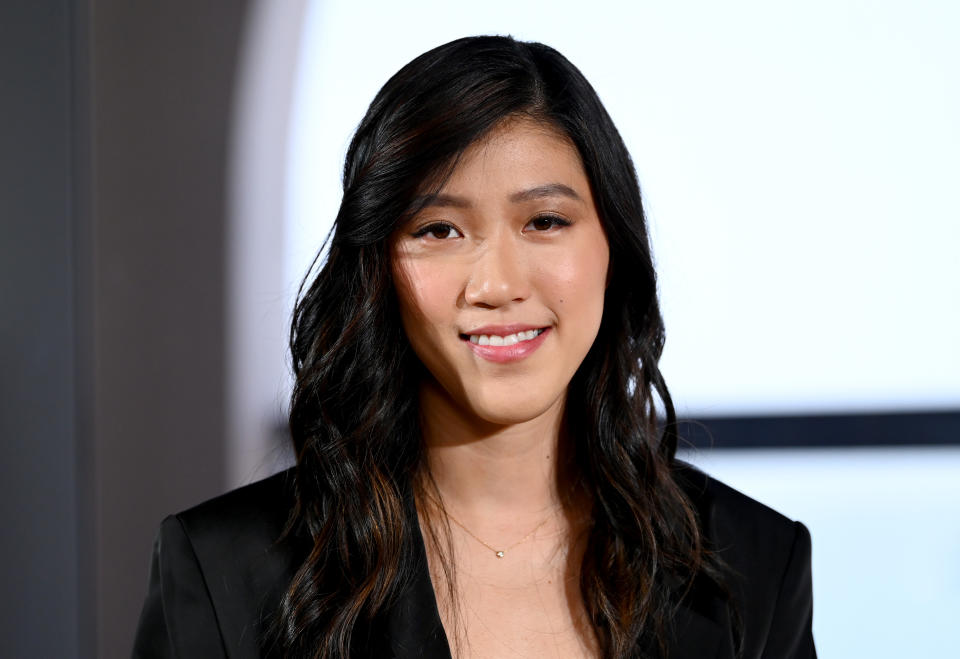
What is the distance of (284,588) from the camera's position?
1408 mm

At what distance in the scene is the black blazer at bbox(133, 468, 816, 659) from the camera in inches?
53.8

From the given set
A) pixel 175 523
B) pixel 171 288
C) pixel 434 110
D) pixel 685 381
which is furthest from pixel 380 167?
pixel 685 381

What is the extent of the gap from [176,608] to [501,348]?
1.77ft

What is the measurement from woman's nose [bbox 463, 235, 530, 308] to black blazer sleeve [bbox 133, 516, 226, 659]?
1.66 feet

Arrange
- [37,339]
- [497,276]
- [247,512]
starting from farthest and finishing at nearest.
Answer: [37,339] → [247,512] → [497,276]

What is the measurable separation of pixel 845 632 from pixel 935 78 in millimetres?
1565

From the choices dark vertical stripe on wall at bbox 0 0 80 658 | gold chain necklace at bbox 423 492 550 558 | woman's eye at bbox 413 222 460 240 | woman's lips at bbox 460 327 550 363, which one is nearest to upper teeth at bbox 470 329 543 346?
woman's lips at bbox 460 327 550 363

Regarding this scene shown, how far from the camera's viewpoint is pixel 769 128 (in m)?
2.82

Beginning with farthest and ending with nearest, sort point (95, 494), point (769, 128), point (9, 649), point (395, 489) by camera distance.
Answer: point (769, 128) < point (95, 494) < point (9, 649) < point (395, 489)

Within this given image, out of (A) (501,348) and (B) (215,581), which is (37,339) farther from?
(A) (501,348)

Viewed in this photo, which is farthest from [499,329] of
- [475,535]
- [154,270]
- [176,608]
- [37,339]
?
[154,270]

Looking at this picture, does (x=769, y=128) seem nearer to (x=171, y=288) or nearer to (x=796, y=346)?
(x=796, y=346)

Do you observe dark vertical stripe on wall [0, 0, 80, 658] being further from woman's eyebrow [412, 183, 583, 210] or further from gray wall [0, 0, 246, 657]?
woman's eyebrow [412, 183, 583, 210]

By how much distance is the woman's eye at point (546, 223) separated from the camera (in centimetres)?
138
